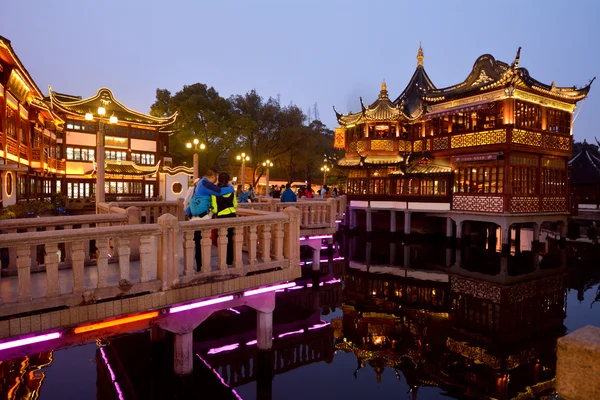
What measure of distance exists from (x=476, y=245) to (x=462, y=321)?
13.4 metres

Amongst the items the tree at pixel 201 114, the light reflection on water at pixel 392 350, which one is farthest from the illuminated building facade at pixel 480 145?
the tree at pixel 201 114

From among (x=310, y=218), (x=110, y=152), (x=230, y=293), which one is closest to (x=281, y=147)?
(x=110, y=152)

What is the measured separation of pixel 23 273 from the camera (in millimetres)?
4461

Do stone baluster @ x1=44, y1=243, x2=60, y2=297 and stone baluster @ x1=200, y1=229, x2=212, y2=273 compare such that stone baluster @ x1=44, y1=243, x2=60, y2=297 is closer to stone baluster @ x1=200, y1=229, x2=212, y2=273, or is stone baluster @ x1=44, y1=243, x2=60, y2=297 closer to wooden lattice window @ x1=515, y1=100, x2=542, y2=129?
stone baluster @ x1=200, y1=229, x2=212, y2=273

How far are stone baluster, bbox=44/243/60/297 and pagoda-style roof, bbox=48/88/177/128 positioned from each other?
31859mm

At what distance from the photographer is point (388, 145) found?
26500mm

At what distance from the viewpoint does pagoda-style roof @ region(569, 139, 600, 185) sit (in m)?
31.2

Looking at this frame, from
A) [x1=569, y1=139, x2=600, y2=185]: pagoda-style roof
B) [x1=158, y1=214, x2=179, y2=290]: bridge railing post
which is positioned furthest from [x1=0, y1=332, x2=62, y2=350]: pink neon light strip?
[x1=569, y1=139, x2=600, y2=185]: pagoda-style roof

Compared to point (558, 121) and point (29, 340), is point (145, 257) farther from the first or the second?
point (558, 121)

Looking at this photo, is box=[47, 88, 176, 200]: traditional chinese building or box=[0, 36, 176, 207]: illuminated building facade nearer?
box=[0, 36, 176, 207]: illuminated building facade

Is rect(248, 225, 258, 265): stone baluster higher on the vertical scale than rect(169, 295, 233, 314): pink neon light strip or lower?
higher

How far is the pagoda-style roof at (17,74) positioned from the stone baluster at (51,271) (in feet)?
49.0

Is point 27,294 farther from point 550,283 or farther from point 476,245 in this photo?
point 476,245

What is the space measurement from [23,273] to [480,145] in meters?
20.7
